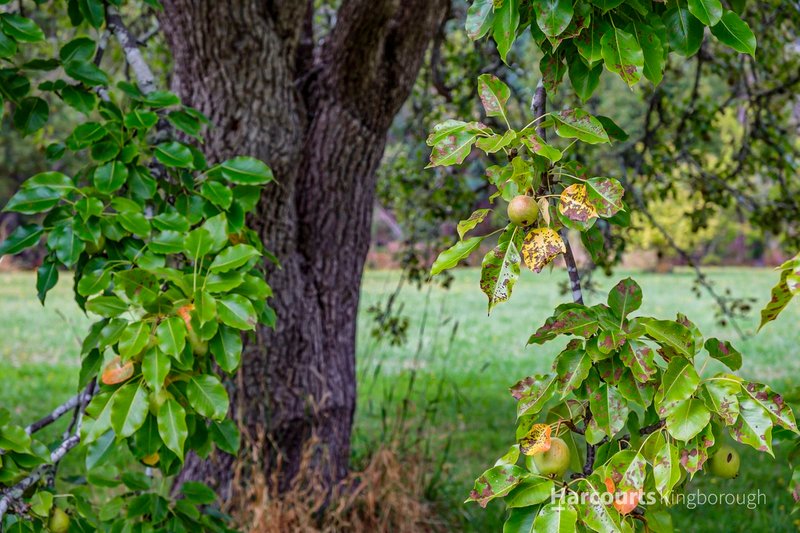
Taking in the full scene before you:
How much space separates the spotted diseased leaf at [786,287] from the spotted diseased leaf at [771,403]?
14 centimetres

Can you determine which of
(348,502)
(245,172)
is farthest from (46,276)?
(348,502)

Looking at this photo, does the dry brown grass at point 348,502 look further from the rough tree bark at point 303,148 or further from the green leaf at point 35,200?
the green leaf at point 35,200

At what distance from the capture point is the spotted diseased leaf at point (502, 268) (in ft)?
3.18

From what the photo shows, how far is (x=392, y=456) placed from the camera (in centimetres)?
323

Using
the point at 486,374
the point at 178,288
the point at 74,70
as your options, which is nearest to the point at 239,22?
the point at 74,70

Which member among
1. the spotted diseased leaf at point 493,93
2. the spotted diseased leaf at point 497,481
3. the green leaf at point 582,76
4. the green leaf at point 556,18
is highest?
the green leaf at point 556,18

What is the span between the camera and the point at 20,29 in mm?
1595

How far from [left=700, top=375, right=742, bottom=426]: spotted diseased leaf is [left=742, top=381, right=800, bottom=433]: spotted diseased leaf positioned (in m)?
0.02

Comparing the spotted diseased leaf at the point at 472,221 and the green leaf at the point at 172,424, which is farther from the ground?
the spotted diseased leaf at the point at 472,221

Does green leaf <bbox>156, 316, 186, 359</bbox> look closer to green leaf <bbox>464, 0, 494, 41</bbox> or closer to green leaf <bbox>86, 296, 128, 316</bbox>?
green leaf <bbox>86, 296, 128, 316</bbox>

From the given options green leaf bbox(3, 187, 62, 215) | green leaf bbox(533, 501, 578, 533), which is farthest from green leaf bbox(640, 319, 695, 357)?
green leaf bbox(3, 187, 62, 215)

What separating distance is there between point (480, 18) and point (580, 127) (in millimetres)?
211

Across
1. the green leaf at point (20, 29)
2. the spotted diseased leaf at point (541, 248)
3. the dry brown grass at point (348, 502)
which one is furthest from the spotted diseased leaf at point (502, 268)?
the dry brown grass at point (348, 502)

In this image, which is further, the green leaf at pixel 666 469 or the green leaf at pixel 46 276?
the green leaf at pixel 46 276
